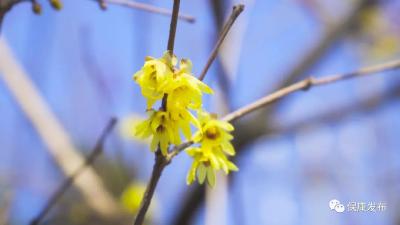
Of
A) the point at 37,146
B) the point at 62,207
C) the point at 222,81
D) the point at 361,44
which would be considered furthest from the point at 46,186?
the point at 361,44

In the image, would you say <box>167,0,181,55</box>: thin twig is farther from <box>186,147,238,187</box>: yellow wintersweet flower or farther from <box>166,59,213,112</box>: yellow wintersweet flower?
<box>186,147,238,187</box>: yellow wintersweet flower

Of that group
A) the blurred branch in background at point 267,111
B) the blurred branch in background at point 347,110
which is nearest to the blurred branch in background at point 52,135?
the blurred branch in background at point 267,111

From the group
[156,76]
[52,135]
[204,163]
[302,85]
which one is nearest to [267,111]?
[52,135]

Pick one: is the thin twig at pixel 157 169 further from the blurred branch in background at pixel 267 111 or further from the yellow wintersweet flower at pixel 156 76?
the blurred branch in background at pixel 267 111

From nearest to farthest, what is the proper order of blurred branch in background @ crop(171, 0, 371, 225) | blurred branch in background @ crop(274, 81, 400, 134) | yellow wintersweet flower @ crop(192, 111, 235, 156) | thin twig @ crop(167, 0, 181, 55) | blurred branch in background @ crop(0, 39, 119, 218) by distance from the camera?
1. thin twig @ crop(167, 0, 181, 55)
2. yellow wintersweet flower @ crop(192, 111, 235, 156)
3. blurred branch in background @ crop(0, 39, 119, 218)
4. blurred branch in background @ crop(171, 0, 371, 225)
5. blurred branch in background @ crop(274, 81, 400, 134)

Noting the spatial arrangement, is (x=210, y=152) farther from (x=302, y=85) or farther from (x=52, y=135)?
(x=52, y=135)

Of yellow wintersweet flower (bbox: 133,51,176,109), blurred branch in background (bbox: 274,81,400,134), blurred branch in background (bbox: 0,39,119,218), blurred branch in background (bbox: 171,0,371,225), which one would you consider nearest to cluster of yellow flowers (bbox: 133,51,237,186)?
yellow wintersweet flower (bbox: 133,51,176,109)
